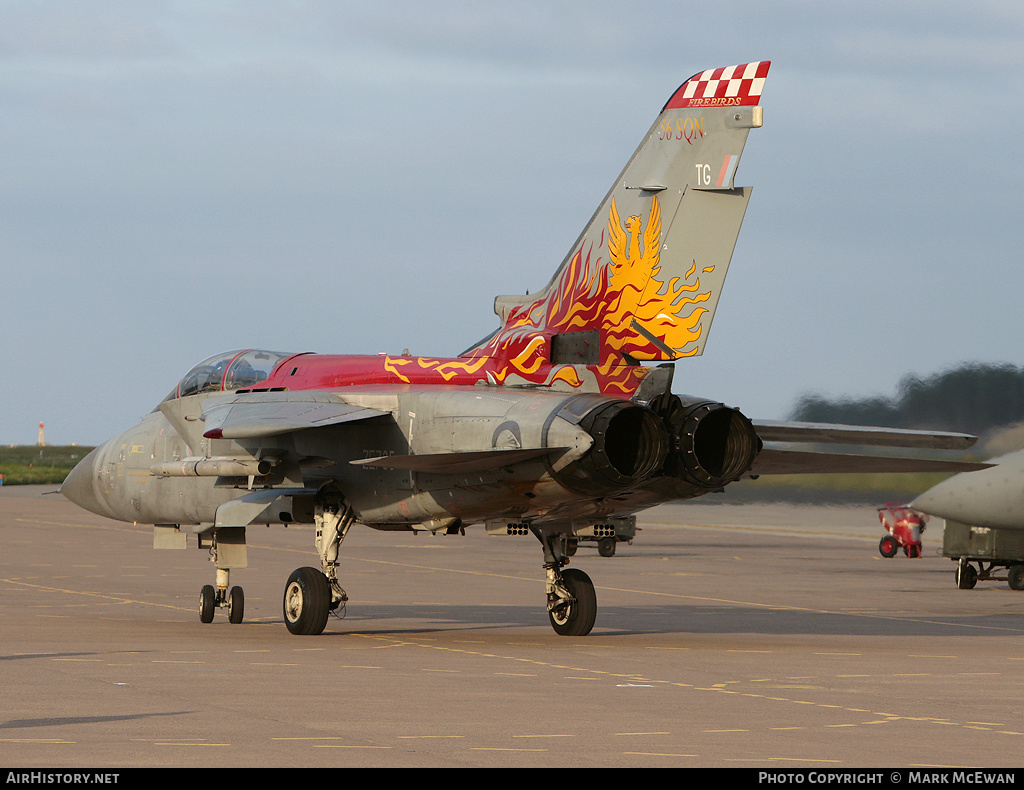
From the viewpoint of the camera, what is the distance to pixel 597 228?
16.1m

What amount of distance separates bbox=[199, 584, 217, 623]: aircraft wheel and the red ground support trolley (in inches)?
839

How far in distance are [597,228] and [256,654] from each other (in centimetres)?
570

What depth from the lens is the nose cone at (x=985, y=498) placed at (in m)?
24.8

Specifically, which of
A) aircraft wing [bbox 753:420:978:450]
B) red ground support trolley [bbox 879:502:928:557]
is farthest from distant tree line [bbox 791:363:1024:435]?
aircraft wing [bbox 753:420:978:450]

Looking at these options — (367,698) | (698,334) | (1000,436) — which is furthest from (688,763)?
(1000,436)

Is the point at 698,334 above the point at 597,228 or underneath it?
underneath

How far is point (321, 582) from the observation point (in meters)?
16.6

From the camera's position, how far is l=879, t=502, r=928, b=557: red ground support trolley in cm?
3581

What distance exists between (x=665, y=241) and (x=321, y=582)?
534cm

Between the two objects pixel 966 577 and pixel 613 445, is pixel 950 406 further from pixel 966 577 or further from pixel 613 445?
pixel 613 445

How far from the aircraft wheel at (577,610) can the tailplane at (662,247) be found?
301 cm

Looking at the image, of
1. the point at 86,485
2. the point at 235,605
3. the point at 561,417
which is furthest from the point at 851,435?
the point at 86,485

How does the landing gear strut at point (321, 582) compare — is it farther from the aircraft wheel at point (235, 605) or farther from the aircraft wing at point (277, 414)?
the aircraft wheel at point (235, 605)

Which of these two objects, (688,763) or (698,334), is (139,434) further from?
(688,763)
